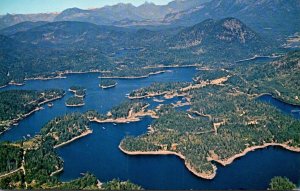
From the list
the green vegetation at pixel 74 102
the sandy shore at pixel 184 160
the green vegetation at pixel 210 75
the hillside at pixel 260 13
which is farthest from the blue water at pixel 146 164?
the hillside at pixel 260 13

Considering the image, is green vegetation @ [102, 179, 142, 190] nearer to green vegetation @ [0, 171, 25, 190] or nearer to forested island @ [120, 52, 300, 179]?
green vegetation @ [0, 171, 25, 190]

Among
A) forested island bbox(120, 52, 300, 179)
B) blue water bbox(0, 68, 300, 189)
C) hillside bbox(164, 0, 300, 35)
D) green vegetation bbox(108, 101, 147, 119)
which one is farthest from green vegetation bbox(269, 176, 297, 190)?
hillside bbox(164, 0, 300, 35)

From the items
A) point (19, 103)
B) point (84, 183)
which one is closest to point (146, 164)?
Result: point (84, 183)

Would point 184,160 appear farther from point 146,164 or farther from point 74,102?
point 74,102

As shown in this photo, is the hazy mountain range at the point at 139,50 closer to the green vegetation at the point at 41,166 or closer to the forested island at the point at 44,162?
the forested island at the point at 44,162

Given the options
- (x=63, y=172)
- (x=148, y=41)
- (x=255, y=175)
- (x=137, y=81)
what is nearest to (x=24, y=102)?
(x=137, y=81)
